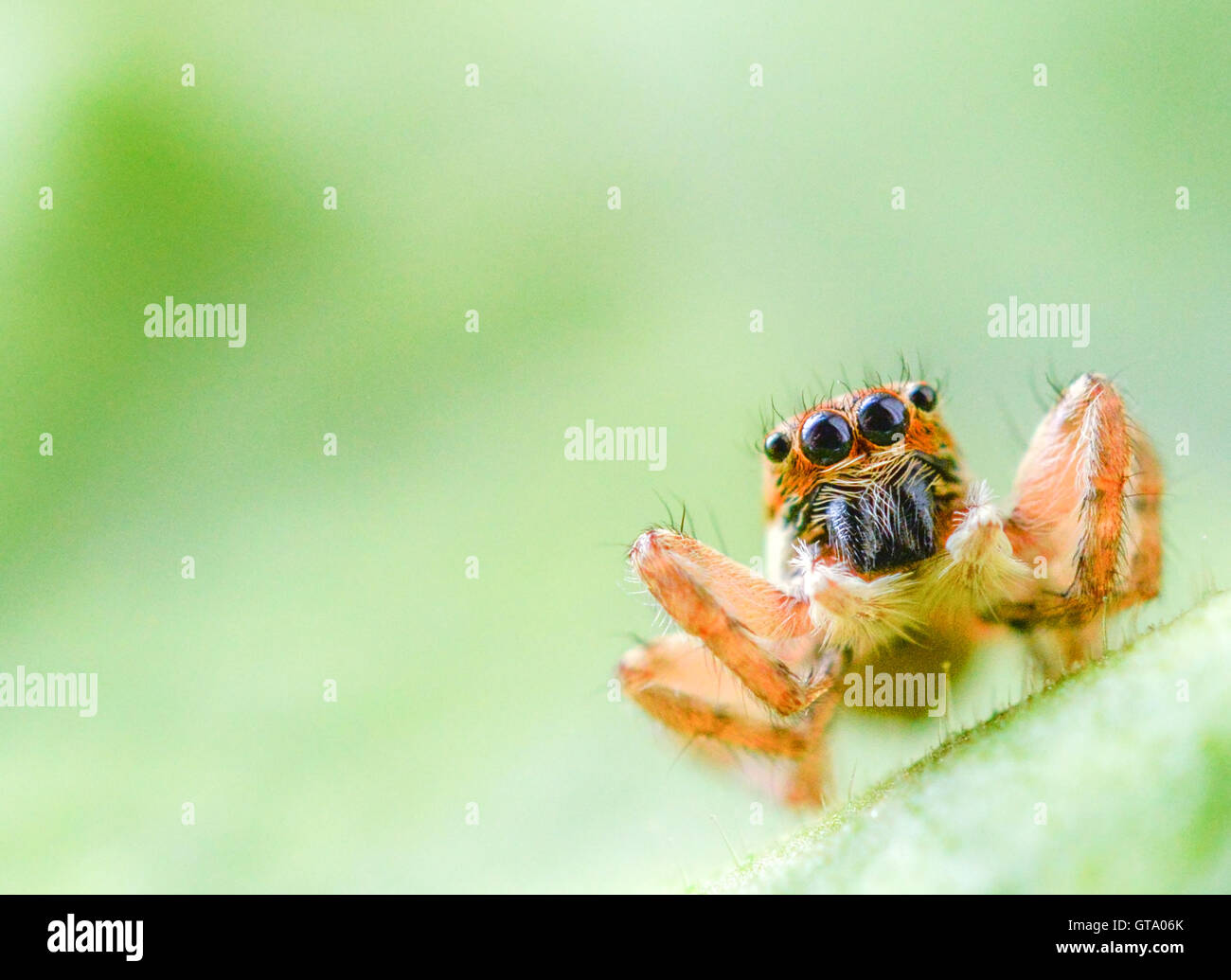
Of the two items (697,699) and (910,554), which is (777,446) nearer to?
(910,554)

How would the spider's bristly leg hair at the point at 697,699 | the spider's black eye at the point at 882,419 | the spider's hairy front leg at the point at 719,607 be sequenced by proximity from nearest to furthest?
the spider's hairy front leg at the point at 719,607, the spider's black eye at the point at 882,419, the spider's bristly leg hair at the point at 697,699

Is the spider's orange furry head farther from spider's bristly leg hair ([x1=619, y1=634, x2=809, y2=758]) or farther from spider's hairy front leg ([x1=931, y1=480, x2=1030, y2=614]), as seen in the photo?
spider's bristly leg hair ([x1=619, y1=634, x2=809, y2=758])

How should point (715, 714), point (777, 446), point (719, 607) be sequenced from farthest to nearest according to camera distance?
1. point (715, 714)
2. point (777, 446)
3. point (719, 607)

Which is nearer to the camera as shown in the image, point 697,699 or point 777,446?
point 777,446

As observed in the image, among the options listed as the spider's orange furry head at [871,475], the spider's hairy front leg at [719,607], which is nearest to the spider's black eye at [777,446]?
the spider's orange furry head at [871,475]

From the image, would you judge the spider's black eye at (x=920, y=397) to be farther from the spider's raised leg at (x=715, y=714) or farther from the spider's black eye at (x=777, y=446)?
the spider's raised leg at (x=715, y=714)

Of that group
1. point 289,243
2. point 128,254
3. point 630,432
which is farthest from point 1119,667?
point 128,254

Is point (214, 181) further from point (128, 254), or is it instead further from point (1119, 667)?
point (1119, 667)

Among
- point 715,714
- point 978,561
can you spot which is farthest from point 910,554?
point 715,714
